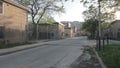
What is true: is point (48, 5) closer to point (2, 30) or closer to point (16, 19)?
point (16, 19)

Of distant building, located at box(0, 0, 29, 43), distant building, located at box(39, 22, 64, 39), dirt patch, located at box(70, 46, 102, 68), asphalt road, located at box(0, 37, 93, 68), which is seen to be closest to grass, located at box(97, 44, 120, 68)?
dirt patch, located at box(70, 46, 102, 68)

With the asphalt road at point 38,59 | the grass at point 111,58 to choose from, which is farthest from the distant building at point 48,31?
the grass at point 111,58

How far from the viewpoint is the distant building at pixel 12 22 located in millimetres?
31275

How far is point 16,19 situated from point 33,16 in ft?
112

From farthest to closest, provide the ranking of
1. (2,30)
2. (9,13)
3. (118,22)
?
(118,22) → (9,13) → (2,30)

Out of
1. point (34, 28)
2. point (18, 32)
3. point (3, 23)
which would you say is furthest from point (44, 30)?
point (3, 23)

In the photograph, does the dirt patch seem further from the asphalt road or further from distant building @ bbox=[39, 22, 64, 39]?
distant building @ bbox=[39, 22, 64, 39]

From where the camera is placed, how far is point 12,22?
34.5 metres

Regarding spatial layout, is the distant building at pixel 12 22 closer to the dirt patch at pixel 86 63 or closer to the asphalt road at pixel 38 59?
the asphalt road at pixel 38 59

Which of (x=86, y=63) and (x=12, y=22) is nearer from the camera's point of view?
(x=86, y=63)

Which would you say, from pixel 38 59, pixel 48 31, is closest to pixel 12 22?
pixel 38 59

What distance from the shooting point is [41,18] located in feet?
241

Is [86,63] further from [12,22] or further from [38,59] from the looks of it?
[12,22]

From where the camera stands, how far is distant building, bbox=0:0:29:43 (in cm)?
3127
